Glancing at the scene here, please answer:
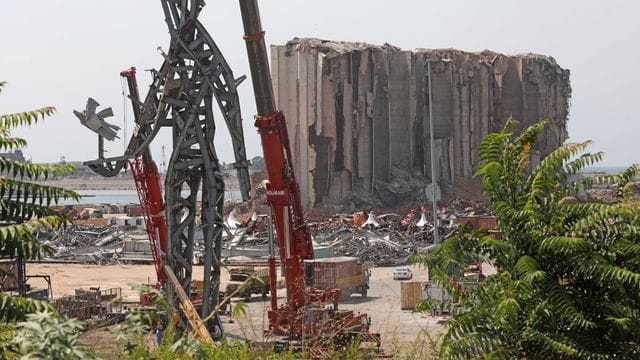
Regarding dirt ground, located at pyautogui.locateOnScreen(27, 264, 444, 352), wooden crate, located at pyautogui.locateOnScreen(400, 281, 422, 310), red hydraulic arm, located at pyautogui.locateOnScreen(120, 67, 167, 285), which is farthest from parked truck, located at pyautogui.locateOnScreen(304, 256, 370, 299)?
red hydraulic arm, located at pyautogui.locateOnScreen(120, 67, 167, 285)

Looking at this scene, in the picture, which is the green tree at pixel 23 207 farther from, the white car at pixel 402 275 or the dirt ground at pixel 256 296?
the white car at pixel 402 275

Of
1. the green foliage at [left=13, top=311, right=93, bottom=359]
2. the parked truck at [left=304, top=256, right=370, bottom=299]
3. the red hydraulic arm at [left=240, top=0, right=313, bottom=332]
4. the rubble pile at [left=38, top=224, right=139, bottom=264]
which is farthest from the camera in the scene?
the rubble pile at [left=38, top=224, right=139, bottom=264]

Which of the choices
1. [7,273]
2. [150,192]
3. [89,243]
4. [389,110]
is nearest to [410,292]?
[150,192]

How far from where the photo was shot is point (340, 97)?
9581cm

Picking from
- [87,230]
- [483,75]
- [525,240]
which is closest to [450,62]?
[483,75]

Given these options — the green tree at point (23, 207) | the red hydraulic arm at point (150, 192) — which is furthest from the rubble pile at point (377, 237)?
the green tree at point (23, 207)

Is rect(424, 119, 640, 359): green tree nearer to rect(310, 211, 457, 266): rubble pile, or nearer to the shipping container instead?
the shipping container

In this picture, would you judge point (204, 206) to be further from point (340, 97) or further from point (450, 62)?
point (450, 62)

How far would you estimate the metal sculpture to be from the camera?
1953 cm

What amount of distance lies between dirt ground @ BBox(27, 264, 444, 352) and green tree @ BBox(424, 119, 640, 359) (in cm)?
1451

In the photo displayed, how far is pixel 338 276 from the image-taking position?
37.6 m

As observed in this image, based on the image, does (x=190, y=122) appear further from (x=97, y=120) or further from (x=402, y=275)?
(x=402, y=275)

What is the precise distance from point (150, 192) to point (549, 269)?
18193 mm

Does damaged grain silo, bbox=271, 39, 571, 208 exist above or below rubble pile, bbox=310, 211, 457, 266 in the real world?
above
